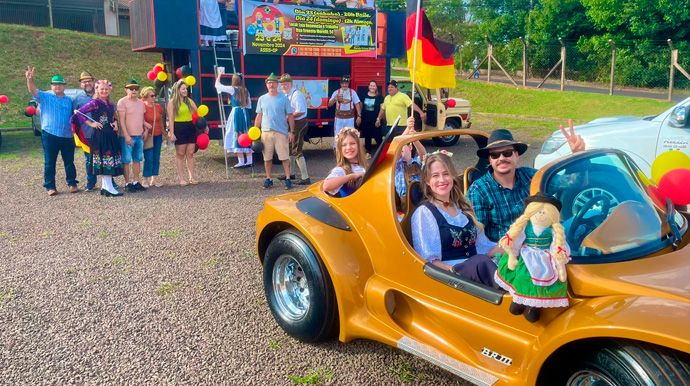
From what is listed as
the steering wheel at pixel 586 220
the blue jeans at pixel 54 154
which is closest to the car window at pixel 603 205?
the steering wheel at pixel 586 220

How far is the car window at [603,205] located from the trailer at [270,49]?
745 centimetres

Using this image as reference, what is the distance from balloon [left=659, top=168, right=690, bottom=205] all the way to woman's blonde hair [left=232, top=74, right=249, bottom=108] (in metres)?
7.32

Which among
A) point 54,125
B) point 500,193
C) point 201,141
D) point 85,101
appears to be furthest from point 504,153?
point 85,101

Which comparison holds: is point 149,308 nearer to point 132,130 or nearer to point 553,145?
point 132,130

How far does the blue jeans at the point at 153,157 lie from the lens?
28.1 feet

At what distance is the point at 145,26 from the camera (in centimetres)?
1032

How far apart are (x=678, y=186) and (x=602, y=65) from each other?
2439 cm

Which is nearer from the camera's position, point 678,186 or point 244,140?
point 678,186

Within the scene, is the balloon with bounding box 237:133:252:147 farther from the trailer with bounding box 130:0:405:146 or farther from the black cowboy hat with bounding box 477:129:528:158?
the black cowboy hat with bounding box 477:129:528:158

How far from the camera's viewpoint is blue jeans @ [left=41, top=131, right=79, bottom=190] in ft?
26.0

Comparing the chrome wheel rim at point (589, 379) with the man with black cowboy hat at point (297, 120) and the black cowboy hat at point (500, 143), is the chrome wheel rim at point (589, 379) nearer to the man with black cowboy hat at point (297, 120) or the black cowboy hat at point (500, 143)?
the black cowboy hat at point (500, 143)

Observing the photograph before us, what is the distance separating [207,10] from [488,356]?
8980mm

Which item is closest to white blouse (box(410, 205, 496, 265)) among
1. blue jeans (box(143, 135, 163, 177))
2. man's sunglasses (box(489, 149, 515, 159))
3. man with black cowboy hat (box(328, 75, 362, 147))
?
man's sunglasses (box(489, 149, 515, 159))

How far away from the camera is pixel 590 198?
2.87 m
